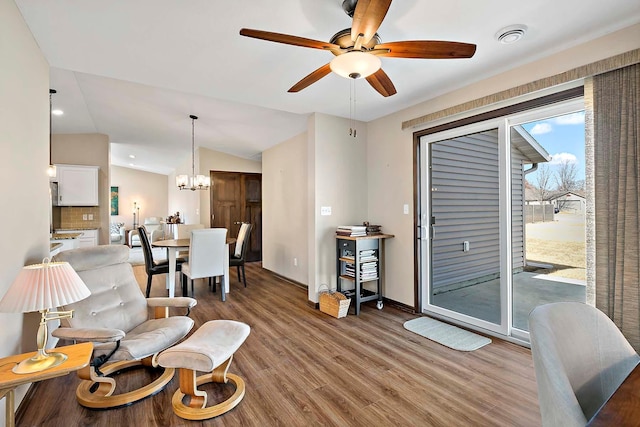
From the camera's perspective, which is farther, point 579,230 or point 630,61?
point 579,230

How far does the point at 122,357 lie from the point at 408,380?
1.98 metres

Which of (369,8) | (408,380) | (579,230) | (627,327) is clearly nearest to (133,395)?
(408,380)

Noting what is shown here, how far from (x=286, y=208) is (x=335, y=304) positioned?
2.40m

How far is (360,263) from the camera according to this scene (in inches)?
146

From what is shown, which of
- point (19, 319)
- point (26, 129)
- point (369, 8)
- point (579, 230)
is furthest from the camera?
point (579, 230)

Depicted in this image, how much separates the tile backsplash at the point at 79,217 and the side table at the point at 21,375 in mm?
5413

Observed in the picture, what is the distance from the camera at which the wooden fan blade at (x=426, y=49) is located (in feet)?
5.78

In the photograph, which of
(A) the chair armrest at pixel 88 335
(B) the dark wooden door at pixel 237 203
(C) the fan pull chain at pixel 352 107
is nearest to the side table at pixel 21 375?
(A) the chair armrest at pixel 88 335

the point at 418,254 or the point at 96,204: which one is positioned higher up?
the point at 96,204

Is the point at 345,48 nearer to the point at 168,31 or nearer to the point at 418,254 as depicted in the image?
the point at 168,31

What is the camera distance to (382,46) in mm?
1830

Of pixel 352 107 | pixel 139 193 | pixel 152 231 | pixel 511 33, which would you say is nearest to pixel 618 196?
pixel 511 33

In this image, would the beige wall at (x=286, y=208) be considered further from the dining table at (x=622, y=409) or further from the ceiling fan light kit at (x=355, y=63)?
the dining table at (x=622, y=409)

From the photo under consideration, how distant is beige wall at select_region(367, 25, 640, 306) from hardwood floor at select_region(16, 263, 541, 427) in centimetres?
76
